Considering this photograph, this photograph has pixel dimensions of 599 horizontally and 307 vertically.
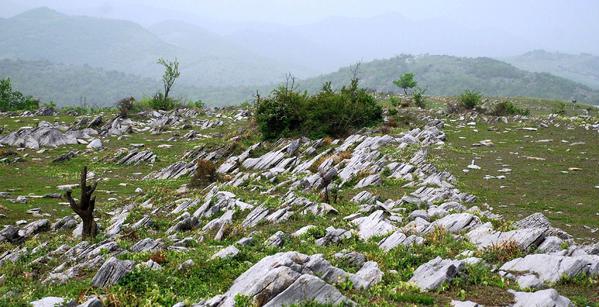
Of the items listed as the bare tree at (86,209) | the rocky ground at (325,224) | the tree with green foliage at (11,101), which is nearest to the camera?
the rocky ground at (325,224)

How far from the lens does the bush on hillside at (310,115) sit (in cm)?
4797

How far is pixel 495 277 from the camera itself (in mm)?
14695

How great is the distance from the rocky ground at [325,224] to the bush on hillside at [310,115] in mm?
2941

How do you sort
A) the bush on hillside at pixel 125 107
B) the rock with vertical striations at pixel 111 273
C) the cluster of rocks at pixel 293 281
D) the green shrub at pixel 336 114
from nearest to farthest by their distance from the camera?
the cluster of rocks at pixel 293 281 < the rock with vertical striations at pixel 111 273 < the green shrub at pixel 336 114 < the bush on hillside at pixel 125 107

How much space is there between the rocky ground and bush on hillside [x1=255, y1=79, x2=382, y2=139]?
9.65 ft

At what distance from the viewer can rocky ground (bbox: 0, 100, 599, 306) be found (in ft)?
46.7

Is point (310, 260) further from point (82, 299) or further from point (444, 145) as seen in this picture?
point (444, 145)

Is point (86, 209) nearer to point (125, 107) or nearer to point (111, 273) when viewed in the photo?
point (111, 273)

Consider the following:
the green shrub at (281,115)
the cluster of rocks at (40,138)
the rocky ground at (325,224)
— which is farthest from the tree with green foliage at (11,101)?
the green shrub at (281,115)

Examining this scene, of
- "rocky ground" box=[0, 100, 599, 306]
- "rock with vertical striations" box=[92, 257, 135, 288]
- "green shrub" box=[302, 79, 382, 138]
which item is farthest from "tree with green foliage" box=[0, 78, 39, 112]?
"rock with vertical striations" box=[92, 257, 135, 288]

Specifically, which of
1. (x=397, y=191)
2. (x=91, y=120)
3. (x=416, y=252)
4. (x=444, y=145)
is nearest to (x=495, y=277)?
(x=416, y=252)

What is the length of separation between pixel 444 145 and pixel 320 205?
18327mm

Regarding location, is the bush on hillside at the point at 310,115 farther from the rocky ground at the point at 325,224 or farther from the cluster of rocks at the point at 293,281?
the cluster of rocks at the point at 293,281

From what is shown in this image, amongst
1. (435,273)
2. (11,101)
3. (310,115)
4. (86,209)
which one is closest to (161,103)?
(11,101)
